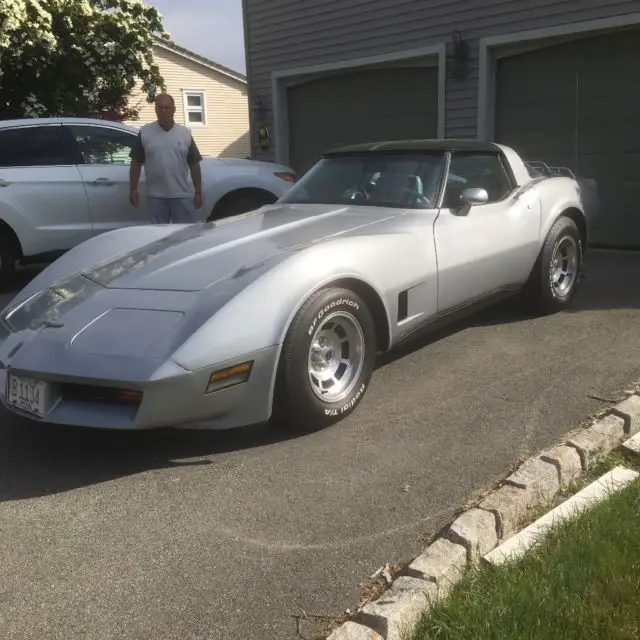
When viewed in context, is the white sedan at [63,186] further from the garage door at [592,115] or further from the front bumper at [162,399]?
the front bumper at [162,399]

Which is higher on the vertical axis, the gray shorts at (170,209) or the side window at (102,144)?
the side window at (102,144)

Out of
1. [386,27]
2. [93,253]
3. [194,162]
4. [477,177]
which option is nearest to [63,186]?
[194,162]

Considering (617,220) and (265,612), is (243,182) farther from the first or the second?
(265,612)

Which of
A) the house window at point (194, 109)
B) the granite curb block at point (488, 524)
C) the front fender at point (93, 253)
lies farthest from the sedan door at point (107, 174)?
the house window at point (194, 109)

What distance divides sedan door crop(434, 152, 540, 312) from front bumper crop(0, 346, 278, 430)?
149cm

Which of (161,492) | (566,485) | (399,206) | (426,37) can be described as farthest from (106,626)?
(426,37)

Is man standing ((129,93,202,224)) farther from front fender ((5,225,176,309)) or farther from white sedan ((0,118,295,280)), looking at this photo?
front fender ((5,225,176,309))

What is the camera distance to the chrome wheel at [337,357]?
3607 mm

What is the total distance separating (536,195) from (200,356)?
321 centimetres

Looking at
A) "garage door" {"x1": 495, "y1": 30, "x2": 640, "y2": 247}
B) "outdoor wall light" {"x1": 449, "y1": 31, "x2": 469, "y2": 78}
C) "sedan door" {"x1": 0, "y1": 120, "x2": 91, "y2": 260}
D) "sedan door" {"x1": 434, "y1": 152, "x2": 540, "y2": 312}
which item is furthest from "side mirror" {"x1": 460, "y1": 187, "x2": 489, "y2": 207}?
"outdoor wall light" {"x1": 449, "y1": 31, "x2": 469, "y2": 78}

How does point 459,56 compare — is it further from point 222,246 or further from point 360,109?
point 222,246

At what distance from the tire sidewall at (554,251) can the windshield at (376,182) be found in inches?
45.2

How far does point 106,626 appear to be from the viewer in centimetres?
223

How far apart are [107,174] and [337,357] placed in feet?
15.4
